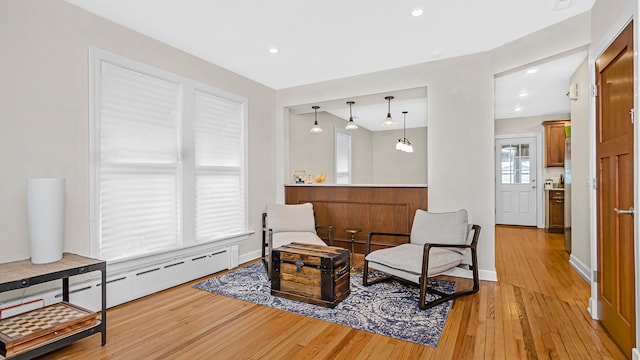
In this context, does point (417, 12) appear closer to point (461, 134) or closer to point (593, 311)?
point (461, 134)

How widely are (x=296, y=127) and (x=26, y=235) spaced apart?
3.86 meters

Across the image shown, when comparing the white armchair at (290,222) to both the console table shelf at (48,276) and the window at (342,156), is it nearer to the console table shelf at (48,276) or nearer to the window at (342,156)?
the console table shelf at (48,276)

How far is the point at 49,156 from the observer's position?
2.57 m

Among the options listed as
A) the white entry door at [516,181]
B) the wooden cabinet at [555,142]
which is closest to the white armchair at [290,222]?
the white entry door at [516,181]

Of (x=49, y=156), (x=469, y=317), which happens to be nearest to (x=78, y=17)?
(x=49, y=156)

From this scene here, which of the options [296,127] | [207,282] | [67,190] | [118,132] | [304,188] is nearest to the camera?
[67,190]

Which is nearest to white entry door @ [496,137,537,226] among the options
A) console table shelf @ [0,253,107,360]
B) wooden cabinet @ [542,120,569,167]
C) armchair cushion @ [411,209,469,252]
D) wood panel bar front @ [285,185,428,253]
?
wooden cabinet @ [542,120,569,167]

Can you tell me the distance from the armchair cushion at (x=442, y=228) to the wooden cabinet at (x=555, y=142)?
189 inches

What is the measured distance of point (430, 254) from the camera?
3068 millimetres

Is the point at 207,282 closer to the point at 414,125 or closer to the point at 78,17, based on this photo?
the point at 78,17

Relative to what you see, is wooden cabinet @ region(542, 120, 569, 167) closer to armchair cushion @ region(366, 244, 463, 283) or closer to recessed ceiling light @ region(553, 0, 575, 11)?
recessed ceiling light @ region(553, 0, 575, 11)

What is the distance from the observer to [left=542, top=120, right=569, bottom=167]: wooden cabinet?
6.79 meters

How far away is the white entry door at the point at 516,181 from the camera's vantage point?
7289 mm

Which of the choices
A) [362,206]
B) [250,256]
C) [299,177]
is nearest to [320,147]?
[299,177]
